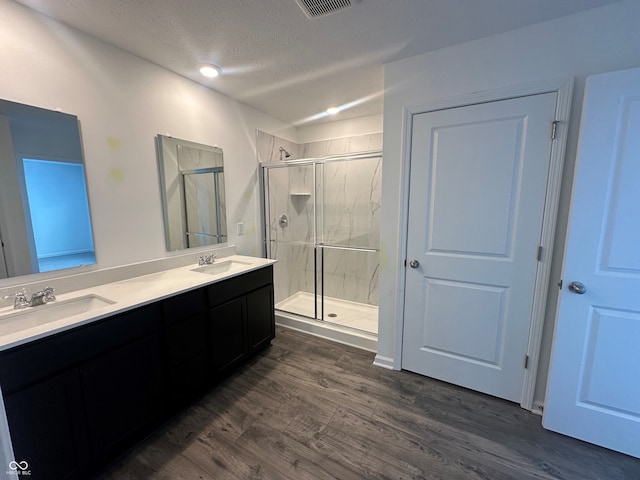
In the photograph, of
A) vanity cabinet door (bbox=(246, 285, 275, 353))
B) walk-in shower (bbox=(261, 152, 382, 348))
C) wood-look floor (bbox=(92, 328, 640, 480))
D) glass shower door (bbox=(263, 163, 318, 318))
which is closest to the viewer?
wood-look floor (bbox=(92, 328, 640, 480))

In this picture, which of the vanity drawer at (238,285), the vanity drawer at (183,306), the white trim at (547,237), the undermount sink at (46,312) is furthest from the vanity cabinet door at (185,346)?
the white trim at (547,237)

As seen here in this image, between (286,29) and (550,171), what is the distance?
186cm

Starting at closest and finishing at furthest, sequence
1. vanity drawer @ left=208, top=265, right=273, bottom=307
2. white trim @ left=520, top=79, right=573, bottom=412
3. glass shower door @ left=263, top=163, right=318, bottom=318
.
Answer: white trim @ left=520, top=79, right=573, bottom=412 → vanity drawer @ left=208, top=265, right=273, bottom=307 → glass shower door @ left=263, top=163, right=318, bottom=318

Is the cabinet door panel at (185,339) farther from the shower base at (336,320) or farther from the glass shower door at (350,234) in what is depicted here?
the glass shower door at (350,234)

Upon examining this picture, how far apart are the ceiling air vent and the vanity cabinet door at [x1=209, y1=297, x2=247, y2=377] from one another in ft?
6.44

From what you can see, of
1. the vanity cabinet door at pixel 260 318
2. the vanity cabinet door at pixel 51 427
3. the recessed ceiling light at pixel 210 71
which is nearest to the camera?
the vanity cabinet door at pixel 51 427

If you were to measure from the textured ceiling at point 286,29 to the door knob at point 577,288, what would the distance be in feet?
5.06

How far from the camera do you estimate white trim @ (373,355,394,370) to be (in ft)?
7.60

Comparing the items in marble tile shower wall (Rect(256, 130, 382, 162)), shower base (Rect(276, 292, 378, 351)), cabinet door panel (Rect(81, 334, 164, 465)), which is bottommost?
shower base (Rect(276, 292, 378, 351))

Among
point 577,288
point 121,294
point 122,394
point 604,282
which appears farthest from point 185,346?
point 604,282

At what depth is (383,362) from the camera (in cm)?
234

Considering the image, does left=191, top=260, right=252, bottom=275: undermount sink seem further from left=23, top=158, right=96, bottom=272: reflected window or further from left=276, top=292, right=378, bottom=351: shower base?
left=276, top=292, right=378, bottom=351: shower base

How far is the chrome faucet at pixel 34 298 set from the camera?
1.41 metres

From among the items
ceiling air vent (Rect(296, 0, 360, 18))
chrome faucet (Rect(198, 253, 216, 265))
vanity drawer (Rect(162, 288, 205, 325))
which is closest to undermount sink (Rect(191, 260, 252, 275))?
chrome faucet (Rect(198, 253, 216, 265))
